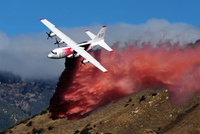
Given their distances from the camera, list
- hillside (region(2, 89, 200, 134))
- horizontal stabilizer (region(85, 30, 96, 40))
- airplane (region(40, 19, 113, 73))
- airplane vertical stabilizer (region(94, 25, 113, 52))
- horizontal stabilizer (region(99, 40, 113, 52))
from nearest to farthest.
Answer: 1. hillside (region(2, 89, 200, 134))
2. airplane (region(40, 19, 113, 73))
3. horizontal stabilizer (region(99, 40, 113, 52))
4. airplane vertical stabilizer (region(94, 25, 113, 52))
5. horizontal stabilizer (region(85, 30, 96, 40))

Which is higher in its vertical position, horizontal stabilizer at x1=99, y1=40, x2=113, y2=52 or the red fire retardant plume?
horizontal stabilizer at x1=99, y1=40, x2=113, y2=52

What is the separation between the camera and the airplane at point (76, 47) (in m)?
61.3

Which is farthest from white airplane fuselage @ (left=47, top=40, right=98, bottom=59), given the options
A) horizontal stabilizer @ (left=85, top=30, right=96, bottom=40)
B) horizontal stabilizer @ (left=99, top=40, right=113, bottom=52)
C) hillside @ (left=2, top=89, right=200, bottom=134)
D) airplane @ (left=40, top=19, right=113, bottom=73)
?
hillside @ (left=2, top=89, right=200, bottom=134)

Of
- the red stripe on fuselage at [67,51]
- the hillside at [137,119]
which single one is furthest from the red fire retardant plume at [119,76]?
the red stripe on fuselage at [67,51]

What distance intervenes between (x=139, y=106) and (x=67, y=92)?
52.9 ft

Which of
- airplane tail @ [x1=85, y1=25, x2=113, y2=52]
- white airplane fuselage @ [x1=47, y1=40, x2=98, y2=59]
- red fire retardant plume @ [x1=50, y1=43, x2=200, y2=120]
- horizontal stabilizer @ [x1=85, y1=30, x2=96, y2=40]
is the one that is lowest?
red fire retardant plume @ [x1=50, y1=43, x2=200, y2=120]

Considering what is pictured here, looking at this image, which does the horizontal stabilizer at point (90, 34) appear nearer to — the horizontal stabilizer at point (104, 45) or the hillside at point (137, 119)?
the horizontal stabilizer at point (104, 45)

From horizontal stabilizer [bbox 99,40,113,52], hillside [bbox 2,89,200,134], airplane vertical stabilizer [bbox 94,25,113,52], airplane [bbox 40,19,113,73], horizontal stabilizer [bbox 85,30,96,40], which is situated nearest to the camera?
hillside [bbox 2,89,200,134]

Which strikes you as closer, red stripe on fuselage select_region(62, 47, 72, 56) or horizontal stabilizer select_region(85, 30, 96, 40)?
red stripe on fuselage select_region(62, 47, 72, 56)

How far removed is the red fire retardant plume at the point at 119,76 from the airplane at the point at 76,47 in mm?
4336

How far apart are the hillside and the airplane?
11977 millimetres

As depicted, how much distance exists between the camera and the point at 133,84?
74750 mm

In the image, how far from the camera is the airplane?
61263 millimetres

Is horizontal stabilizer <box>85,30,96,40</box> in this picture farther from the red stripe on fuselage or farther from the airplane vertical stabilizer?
the red stripe on fuselage
